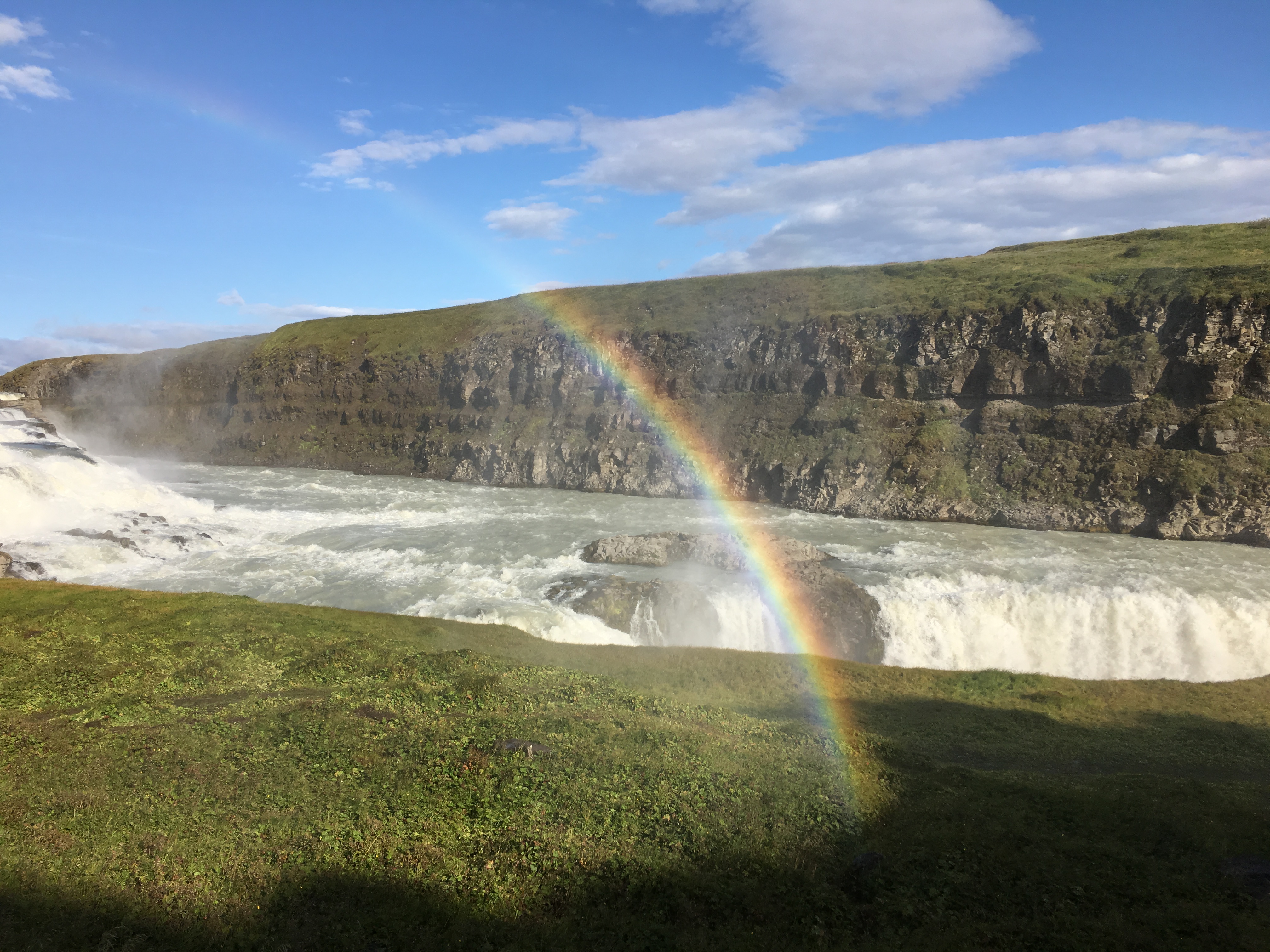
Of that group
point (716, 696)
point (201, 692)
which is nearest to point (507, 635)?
point (716, 696)

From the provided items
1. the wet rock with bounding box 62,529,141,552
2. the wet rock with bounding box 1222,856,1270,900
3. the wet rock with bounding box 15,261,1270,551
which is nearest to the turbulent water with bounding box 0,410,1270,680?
the wet rock with bounding box 62,529,141,552

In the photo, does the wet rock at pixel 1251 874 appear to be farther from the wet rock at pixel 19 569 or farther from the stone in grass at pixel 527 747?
the wet rock at pixel 19 569

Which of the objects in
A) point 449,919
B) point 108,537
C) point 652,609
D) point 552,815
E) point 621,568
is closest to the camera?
point 449,919

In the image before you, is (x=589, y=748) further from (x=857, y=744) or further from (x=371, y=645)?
(x=371, y=645)

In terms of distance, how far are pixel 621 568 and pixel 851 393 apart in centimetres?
3887

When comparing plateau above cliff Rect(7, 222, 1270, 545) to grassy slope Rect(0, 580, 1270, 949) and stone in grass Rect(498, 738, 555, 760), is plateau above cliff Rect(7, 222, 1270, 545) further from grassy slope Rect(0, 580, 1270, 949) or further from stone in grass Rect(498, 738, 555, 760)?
stone in grass Rect(498, 738, 555, 760)

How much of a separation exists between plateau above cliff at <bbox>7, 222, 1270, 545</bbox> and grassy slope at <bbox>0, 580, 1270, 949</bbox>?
3804 cm

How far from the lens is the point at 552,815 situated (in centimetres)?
1444

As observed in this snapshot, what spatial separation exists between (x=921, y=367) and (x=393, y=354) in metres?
71.1

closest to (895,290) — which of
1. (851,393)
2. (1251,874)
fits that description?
(851,393)

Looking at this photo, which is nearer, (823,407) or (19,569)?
(19,569)

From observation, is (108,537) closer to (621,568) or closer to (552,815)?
(621,568)

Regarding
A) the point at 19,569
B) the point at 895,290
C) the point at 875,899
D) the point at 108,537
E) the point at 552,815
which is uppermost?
the point at 895,290

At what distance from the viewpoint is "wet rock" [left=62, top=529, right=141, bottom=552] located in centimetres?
4456
